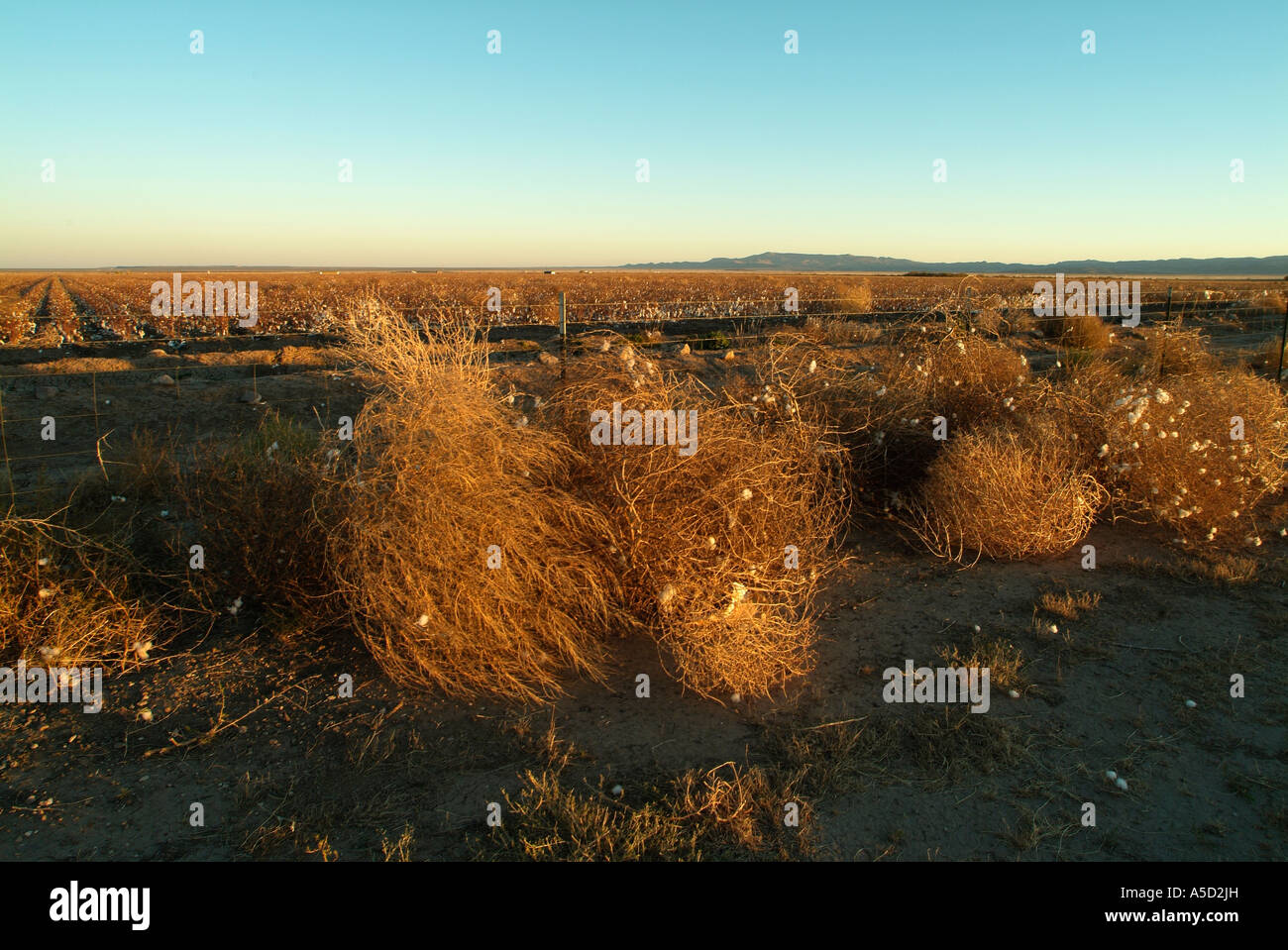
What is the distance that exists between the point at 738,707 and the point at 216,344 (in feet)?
59.9

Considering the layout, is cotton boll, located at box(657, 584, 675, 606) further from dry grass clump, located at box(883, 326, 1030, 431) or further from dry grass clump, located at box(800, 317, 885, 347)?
dry grass clump, located at box(800, 317, 885, 347)

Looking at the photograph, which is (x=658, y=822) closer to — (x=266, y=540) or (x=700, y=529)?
(x=700, y=529)

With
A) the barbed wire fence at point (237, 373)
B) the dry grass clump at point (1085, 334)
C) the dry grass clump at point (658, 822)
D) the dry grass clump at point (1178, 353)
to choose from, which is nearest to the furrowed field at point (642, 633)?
the dry grass clump at point (658, 822)

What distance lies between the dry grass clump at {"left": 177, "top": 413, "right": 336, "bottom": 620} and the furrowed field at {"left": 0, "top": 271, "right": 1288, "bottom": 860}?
2 cm

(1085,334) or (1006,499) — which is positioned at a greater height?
(1085,334)

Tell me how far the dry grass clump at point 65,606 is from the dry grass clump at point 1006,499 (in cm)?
492

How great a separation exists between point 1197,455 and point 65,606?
7.52 m

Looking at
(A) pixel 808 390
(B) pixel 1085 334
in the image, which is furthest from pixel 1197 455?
(B) pixel 1085 334

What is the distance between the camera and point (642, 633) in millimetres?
4574

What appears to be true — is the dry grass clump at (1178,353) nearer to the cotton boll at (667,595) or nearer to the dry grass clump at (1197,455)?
the dry grass clump at (1197,455)

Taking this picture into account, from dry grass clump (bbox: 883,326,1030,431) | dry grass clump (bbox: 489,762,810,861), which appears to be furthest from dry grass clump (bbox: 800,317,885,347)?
dry grass clump (bbox: 489,762,810,861)

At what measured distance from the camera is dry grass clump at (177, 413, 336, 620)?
4340 millimetres

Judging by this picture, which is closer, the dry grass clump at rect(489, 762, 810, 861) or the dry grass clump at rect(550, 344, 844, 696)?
the dry grass clump at rect(489, 762, 810, 861)

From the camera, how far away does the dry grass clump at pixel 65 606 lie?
3.95 meters
